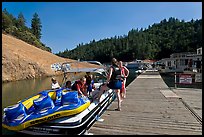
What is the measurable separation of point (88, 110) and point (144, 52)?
13234cm

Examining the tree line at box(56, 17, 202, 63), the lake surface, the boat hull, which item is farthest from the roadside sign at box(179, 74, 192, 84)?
the tree line at box(56, 17, 202, 63)

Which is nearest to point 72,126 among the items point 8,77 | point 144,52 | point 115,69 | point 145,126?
point 145,126

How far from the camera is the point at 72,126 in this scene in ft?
16.9

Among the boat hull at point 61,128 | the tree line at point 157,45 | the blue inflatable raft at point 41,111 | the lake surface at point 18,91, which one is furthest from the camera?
the tree line at point 157,45

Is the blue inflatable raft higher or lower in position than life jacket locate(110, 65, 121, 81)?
lower

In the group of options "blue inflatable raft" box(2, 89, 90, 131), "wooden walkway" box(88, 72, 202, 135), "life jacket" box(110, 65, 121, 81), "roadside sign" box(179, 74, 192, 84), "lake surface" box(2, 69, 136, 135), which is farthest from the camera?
"roadside sign" box(179, 74, 192, 84)

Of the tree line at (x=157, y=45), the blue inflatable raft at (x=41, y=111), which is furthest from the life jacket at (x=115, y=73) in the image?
the tree line at (x=157, y=45)

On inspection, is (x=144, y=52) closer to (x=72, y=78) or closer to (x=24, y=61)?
(x=24, y=61)

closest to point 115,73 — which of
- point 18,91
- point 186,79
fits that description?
point 186,79

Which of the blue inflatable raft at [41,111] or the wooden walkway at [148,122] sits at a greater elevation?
the blue inflatable raft at [41,111]

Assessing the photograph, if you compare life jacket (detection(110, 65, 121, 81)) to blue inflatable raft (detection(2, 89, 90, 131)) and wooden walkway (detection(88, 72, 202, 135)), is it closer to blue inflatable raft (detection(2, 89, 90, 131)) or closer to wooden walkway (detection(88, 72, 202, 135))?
wooden walkway (detection(88, 72, 202, 135))

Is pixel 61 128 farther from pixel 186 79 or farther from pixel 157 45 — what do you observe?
pixel 157 45

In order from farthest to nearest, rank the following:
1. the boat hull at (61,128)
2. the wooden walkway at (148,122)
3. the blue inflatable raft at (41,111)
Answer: the wooden walkway at (148,122) < the blue inflatable raft at (41,111) < the boat hull at (61,128)

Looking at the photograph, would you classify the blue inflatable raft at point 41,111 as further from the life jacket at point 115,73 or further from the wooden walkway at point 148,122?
the life jacket at point 115,73
